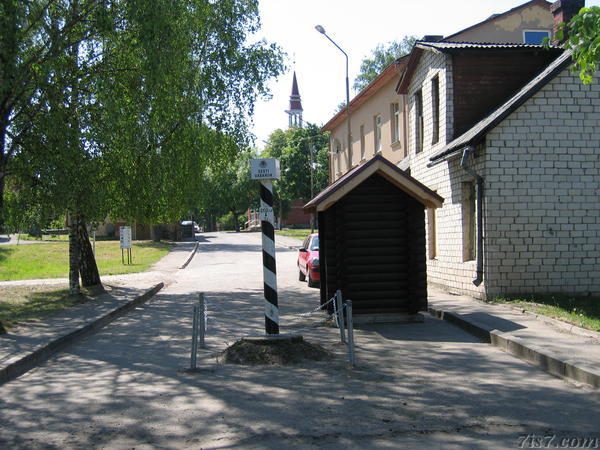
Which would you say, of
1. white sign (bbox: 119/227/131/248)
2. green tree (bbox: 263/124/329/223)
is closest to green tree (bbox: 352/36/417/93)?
green tree (bbox: 263/124/329/223)

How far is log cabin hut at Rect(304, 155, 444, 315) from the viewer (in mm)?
11477

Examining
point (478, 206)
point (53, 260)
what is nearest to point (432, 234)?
point (478, 206)

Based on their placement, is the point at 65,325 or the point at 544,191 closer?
the point at 65,325

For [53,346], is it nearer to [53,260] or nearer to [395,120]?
[395,120]

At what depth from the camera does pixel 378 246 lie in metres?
11.6

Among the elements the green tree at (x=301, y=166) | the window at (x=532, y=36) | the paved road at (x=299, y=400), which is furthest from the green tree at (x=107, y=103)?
the green tree at (x=301, y=166)

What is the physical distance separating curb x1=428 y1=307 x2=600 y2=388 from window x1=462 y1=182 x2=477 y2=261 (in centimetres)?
405

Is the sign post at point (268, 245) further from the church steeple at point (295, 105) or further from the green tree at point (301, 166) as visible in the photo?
the church steeple at point (295, 105)

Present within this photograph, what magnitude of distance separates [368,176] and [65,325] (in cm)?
598

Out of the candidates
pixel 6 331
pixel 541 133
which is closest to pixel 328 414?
pixel 6 331

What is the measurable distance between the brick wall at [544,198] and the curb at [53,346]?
7.90 meters

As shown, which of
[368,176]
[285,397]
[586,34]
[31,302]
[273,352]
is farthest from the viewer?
[31,302]

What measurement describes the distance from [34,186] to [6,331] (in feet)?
14.3

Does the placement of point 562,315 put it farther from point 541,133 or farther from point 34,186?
point 34,186
